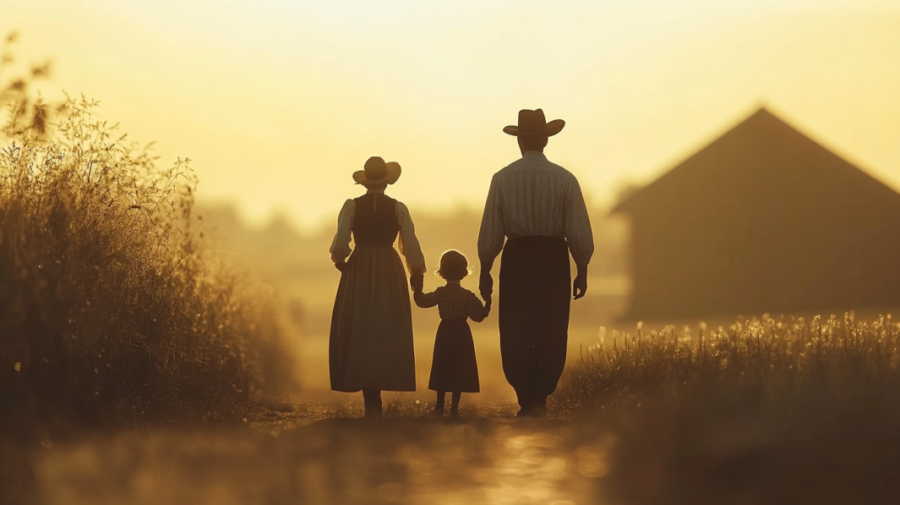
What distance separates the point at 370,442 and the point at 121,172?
3.81 metres

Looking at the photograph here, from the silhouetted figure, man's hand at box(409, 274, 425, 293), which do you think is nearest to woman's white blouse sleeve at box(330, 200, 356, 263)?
the silhouetted figure

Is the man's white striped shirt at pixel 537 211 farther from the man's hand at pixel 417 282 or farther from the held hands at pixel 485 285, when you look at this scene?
the man's hand at pixel 417 282

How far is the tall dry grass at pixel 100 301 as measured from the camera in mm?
7211

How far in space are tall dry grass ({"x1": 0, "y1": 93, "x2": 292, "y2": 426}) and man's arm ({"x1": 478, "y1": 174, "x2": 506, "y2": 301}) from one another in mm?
2255

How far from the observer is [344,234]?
9562 millimetres

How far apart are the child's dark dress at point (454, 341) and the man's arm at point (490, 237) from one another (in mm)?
167

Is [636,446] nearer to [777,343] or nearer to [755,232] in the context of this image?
[777,343]

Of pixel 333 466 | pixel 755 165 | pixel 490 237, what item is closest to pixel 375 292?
pixel 490 237

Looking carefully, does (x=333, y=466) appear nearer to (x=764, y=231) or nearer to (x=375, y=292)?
(x=375, y=292)

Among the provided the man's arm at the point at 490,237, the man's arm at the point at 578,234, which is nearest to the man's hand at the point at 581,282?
the man's arm at the point at 578,234

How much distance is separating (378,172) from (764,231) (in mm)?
19767

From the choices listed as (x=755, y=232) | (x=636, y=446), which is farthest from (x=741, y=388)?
(x=755, y=232)

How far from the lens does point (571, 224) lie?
938 centimetres

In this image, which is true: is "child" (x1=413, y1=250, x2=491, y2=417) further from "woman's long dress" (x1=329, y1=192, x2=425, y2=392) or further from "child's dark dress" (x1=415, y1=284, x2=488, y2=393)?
"woman's long dress" (x1=329, y1=192, x2=425, y2=392)
